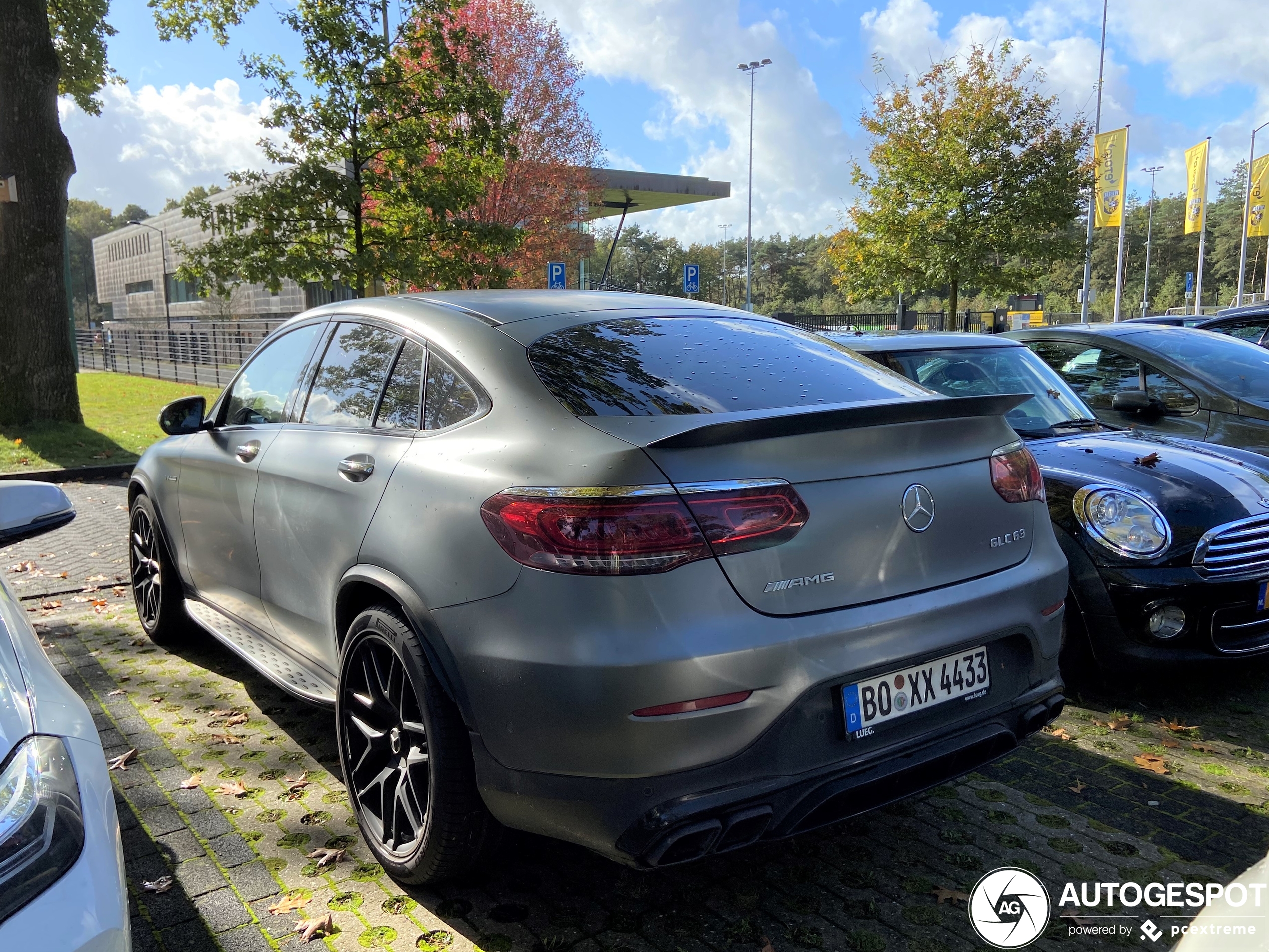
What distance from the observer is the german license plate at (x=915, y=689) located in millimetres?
2318

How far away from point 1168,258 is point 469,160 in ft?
340

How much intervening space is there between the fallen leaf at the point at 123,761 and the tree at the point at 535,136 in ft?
66.6

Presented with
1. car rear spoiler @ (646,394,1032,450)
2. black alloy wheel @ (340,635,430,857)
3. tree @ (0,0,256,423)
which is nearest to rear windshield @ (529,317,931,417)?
car rear spoiler @ (646,394,1032,450)

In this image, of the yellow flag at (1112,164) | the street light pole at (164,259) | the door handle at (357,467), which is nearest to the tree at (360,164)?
the door handle at (357,467)

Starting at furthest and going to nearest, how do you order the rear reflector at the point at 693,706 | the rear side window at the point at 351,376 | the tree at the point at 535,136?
1. the tree at the point at 535,136
2. the rear side window at the point at 351,376
3. the rear reflector at the point at 693,706

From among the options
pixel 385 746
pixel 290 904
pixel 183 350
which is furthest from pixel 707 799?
pixel 183 350

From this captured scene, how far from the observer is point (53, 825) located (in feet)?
4.96

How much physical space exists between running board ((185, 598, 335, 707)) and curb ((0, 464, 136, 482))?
7394 mm

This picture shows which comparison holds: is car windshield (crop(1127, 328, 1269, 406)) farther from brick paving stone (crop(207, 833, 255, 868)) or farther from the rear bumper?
brick paving stone (crop(207, 833, 255, 868))

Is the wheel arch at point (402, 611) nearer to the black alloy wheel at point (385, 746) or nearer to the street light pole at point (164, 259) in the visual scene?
the black alloy wheel at point (385, 746)

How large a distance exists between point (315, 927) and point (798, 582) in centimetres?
166

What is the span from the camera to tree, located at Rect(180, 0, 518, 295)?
12.3 metres

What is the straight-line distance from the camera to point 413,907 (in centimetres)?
269

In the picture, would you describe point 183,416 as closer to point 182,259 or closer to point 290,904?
point 290,904
